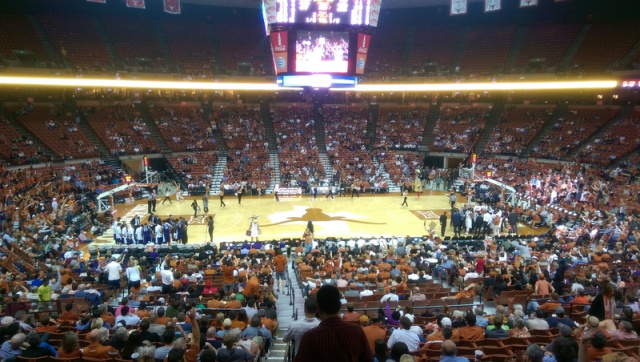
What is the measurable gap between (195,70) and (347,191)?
2200 cm

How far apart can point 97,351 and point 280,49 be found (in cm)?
2338

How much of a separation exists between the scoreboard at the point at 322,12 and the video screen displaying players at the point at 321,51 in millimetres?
1314

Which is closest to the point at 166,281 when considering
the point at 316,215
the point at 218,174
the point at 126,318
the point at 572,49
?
the point at 126,318

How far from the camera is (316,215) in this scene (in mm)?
28984

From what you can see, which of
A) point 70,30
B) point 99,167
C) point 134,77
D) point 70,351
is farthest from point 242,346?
point 70,30

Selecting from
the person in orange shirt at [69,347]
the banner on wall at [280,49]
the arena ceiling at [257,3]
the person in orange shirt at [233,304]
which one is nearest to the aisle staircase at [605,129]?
the arena ceiling at [257,3]

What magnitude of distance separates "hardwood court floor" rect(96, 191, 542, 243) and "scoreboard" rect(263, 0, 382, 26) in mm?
12087

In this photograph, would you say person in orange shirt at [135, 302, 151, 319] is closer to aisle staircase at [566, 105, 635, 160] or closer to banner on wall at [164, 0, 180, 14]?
banner on wall at [164, 0, 180, 14]

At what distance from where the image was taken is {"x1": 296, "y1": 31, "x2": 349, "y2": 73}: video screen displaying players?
27.4 metres

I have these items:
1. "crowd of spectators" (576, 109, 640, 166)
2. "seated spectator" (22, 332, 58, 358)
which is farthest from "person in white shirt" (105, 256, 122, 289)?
"crowd of spectators" (576, 109, 640, 166)

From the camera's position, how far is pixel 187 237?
2344 centimetres

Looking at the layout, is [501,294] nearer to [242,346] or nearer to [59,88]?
[242,346]

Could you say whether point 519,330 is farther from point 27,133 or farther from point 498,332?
point 27,133

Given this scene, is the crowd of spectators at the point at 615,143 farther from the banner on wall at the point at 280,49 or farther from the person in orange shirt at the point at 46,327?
the person in orange shirt at the point at 46,327
